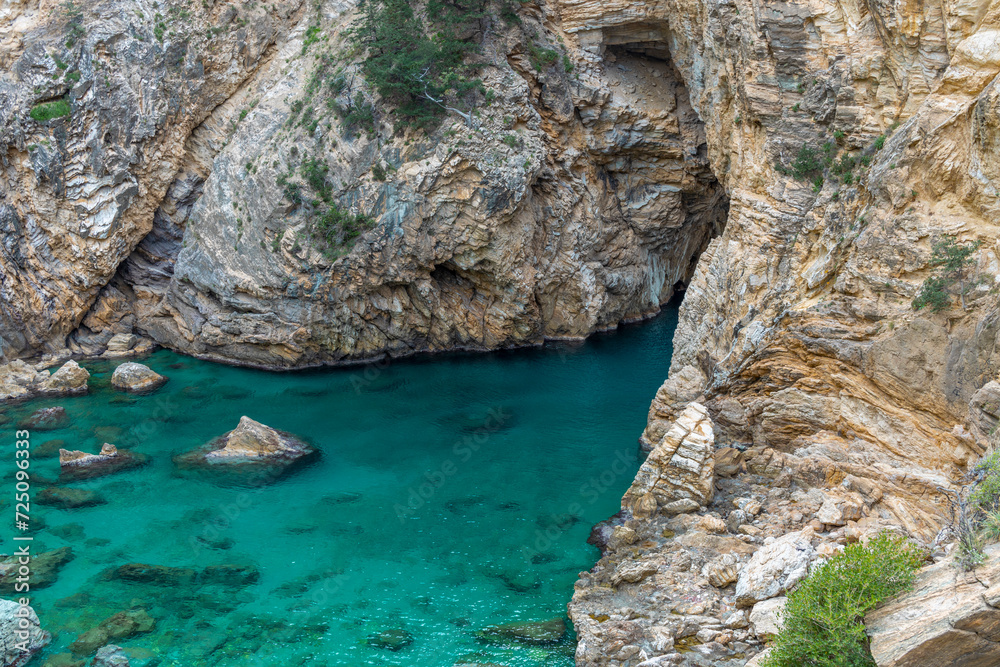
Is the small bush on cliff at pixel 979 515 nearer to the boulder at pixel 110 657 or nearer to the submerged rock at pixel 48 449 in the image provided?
the boulder at pixel 110 657

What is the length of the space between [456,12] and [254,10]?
458 inches

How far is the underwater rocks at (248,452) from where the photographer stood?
27.1m

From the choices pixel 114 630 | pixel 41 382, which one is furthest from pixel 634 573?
pixel 41 382

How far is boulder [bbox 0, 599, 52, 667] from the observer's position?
17016mm

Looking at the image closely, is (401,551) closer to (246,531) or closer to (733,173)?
(246,531)

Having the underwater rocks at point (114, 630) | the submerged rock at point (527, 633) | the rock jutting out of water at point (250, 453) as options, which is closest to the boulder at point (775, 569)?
the submerged rock at point (527, 633)

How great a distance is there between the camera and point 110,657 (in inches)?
677

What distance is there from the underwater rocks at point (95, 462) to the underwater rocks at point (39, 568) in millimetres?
5161

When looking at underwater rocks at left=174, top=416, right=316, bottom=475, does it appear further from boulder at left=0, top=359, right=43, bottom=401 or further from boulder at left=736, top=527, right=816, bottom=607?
boulder at left=736, top=527, right=816, bottom=607

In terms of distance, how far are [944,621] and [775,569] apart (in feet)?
17.6

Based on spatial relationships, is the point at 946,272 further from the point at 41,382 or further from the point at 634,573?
the point at 41,382

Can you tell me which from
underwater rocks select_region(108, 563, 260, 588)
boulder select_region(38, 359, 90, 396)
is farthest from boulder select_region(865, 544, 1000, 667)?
boulder select_region(38, 359, 90, 396)

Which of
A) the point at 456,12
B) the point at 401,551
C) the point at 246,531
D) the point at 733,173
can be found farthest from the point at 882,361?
the point at 456,12

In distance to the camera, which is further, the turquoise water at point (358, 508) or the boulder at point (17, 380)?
the boulder at point (17, 380)
